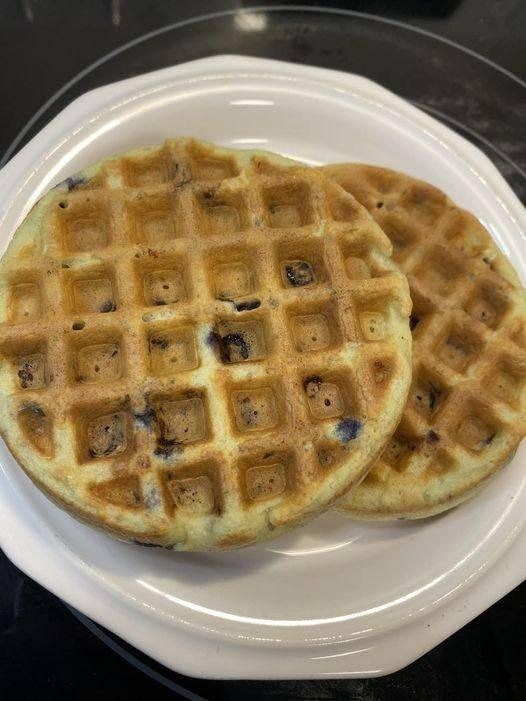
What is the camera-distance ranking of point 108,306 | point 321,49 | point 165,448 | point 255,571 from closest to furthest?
1. point 165,448
2. point 108,306
3. point 255,571
4. point 321,49

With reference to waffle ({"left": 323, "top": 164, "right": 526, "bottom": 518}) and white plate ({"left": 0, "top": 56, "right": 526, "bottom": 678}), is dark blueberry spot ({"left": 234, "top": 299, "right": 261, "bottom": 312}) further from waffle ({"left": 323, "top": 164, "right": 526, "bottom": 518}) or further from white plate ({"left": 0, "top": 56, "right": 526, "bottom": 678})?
white plate ({"left": 0, "top": 56, "right": 526, "bottom": 678})

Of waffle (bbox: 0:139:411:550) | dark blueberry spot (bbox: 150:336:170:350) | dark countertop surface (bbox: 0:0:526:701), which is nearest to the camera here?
waffle (bbox: 0:139:411:550)

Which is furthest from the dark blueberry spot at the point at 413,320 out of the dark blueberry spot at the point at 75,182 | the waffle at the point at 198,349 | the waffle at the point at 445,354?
the dark blueberry spot at the point at 75,182

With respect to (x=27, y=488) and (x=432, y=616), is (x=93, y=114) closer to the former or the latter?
(x=27, y=488)

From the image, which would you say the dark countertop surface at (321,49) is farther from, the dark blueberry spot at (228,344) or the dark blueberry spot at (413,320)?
the dark blueberry spot at (228,344)

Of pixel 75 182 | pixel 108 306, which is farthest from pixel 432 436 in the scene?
pixel 75 182

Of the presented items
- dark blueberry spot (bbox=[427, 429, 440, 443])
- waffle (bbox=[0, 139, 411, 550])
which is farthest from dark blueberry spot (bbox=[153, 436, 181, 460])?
dark blueberry spot (bbox=[427, 429, 440, 443])

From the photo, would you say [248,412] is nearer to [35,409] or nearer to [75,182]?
[35,409]
